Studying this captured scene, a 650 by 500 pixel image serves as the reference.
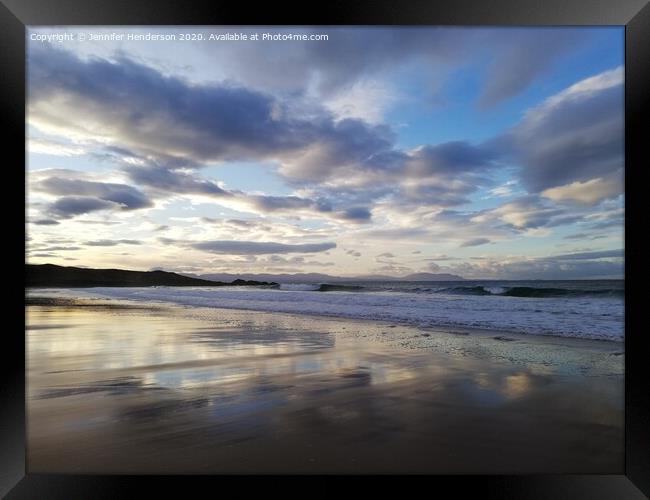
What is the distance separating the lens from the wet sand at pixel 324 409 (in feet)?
7.47

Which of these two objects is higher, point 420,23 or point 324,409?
point 420,23

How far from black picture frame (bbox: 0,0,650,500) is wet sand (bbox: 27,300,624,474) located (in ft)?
0.31

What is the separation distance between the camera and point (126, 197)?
7398 mm

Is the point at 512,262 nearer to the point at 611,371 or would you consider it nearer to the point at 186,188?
the point at 611,371

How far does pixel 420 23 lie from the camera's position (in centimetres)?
227

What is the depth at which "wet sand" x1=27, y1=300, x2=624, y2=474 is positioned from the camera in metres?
2.28

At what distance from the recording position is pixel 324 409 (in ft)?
9.06

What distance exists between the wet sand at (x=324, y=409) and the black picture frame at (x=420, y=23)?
0.31ft

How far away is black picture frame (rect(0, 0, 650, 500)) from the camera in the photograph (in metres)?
2.24

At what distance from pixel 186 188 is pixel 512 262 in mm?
8484

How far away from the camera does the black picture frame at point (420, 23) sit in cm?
224

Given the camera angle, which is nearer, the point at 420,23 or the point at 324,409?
the point at 420,23

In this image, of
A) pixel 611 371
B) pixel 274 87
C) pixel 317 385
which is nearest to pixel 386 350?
pixel 317 385

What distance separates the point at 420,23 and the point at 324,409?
2.89 m
